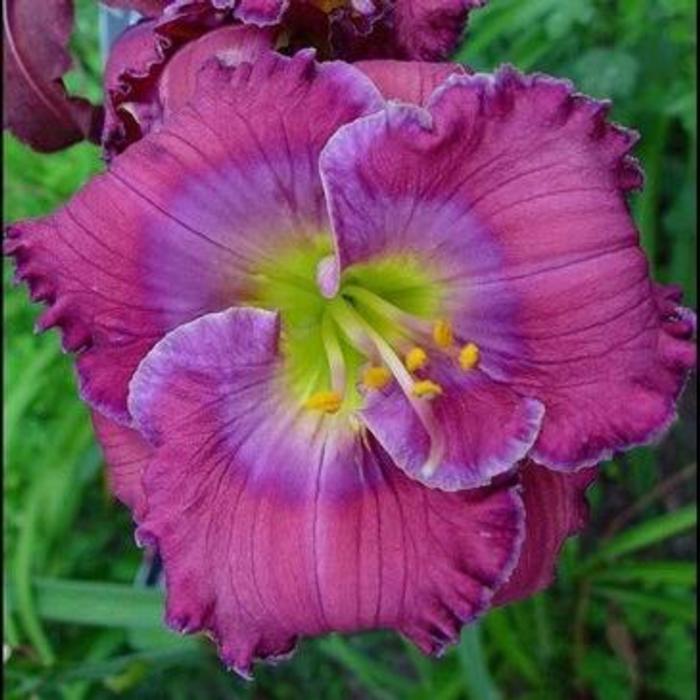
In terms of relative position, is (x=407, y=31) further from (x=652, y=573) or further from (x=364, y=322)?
(x=652, y=573)

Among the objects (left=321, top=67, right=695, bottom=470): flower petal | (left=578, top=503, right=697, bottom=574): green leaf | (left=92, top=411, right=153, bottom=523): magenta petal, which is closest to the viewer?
(left=321, top=67, right=695, bottom=470): flower petal

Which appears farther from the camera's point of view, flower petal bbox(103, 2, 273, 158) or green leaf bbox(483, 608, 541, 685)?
green leaf bbox(483, 608, 541, 685)

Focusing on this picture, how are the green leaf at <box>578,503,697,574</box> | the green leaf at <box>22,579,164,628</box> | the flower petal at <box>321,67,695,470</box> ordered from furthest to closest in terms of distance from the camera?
the green leaf at <box>578,503,697,574</box>
the green leaf at <box>22,579,164,628</box>
the flower petal at <box>321,67,695,470</box>

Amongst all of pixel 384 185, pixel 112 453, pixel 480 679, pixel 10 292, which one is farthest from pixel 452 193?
pixel 10 292

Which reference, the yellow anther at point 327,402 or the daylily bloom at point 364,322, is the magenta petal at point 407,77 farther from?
the yellow anther at point 327,402

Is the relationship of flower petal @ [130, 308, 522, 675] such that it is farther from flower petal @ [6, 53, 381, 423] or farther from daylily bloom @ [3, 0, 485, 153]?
daylily bloom @ [3, 0, 485, 153]

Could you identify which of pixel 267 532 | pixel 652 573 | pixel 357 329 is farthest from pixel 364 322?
pixel 652 573

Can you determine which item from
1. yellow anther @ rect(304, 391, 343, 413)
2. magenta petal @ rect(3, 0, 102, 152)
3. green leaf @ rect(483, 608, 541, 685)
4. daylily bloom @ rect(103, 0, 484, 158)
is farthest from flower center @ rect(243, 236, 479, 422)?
green leaf @ rect(483, 608, 541, 685)
